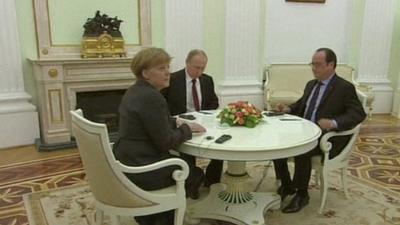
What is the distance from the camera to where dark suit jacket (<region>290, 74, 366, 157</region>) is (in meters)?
2.65

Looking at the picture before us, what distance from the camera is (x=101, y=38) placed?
448 centimetres

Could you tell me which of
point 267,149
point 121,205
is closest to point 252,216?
point 267,149

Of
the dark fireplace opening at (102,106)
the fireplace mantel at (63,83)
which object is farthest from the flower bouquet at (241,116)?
the dark fireplace opening at (102,106)

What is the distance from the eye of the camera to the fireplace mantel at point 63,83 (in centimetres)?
416

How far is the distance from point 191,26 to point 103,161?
3.64m

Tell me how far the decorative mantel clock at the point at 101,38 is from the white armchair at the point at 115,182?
8.85 feet

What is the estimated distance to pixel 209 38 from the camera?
536 centimetres

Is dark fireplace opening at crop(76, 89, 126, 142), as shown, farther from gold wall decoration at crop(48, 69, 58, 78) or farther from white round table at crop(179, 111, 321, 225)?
white round table at crop(179, 111, 321, 225)

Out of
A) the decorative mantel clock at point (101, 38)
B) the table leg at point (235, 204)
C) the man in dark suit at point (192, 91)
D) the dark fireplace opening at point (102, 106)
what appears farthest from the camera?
the dark fireplace opening at point (102, 106)

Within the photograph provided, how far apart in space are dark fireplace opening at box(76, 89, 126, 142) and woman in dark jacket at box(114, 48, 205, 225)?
2.67 metres

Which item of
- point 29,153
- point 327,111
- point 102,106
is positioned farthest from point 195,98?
point 29,153

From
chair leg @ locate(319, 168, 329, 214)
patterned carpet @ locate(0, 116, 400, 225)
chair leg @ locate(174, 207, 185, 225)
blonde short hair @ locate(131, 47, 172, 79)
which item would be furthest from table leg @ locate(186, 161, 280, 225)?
patterned carpet @ locate(0, 116, 400, 225)

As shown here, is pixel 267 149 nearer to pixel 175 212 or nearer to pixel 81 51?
pixel 175 212

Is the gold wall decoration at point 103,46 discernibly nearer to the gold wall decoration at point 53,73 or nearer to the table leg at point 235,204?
the gold wall decoration at point 53,73
